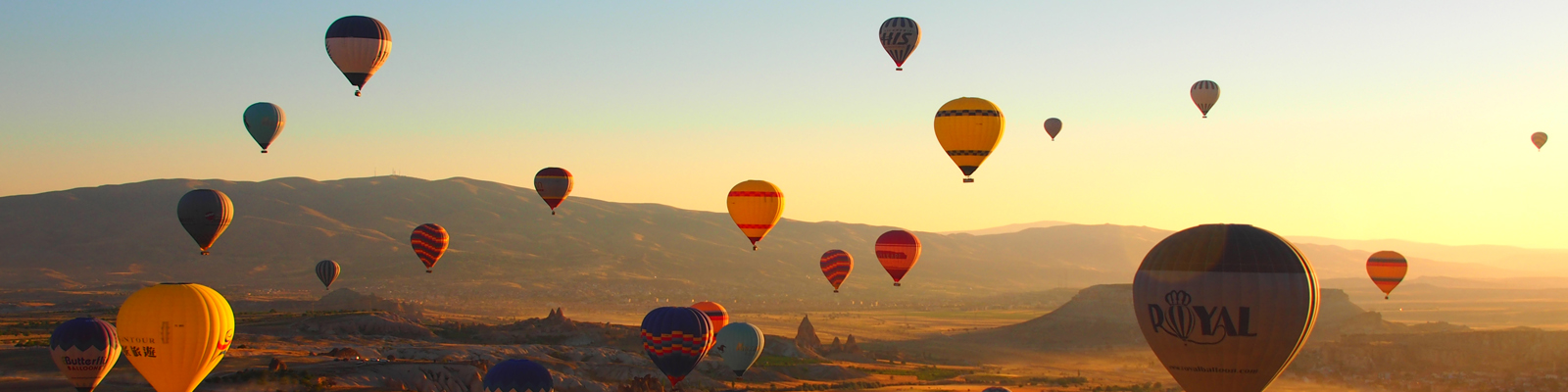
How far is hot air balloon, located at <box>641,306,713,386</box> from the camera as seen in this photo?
4284 cm

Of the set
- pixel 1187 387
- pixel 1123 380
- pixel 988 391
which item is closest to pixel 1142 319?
pixel 1187 387

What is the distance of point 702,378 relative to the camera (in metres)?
51.1

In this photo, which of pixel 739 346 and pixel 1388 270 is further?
pixel 1388 270

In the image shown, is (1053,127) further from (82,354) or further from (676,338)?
(82,354)

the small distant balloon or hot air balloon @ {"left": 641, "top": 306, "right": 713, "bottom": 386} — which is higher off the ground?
the small distant balloon

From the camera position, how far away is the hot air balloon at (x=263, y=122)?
56719 millimetres

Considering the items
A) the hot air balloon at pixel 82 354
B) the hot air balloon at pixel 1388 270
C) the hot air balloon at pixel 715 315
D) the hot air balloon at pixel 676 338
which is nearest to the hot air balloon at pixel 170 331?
the hot air balloon at pixel 82 354

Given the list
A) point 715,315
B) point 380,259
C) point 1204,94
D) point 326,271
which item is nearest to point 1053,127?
point 1204,94

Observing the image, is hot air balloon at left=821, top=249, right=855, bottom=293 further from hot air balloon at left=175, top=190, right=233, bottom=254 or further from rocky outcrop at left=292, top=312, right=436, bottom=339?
hot air balloon at left=175, top=190, right=233, bottom=254

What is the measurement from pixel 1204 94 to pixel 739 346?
27232 mm

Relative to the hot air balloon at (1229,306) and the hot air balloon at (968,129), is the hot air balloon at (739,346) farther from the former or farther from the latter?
the hot air balloon at (1229,306)

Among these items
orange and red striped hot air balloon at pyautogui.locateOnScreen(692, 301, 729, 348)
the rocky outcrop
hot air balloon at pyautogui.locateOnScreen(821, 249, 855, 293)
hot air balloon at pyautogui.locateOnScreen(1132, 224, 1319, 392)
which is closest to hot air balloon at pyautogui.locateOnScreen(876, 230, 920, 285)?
hot air balloon at pyautogui.locateOnScreen(821, 249, 855, 293)

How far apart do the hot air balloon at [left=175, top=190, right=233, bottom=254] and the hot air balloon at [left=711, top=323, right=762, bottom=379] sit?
81.9ft

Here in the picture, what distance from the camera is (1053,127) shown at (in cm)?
6644
